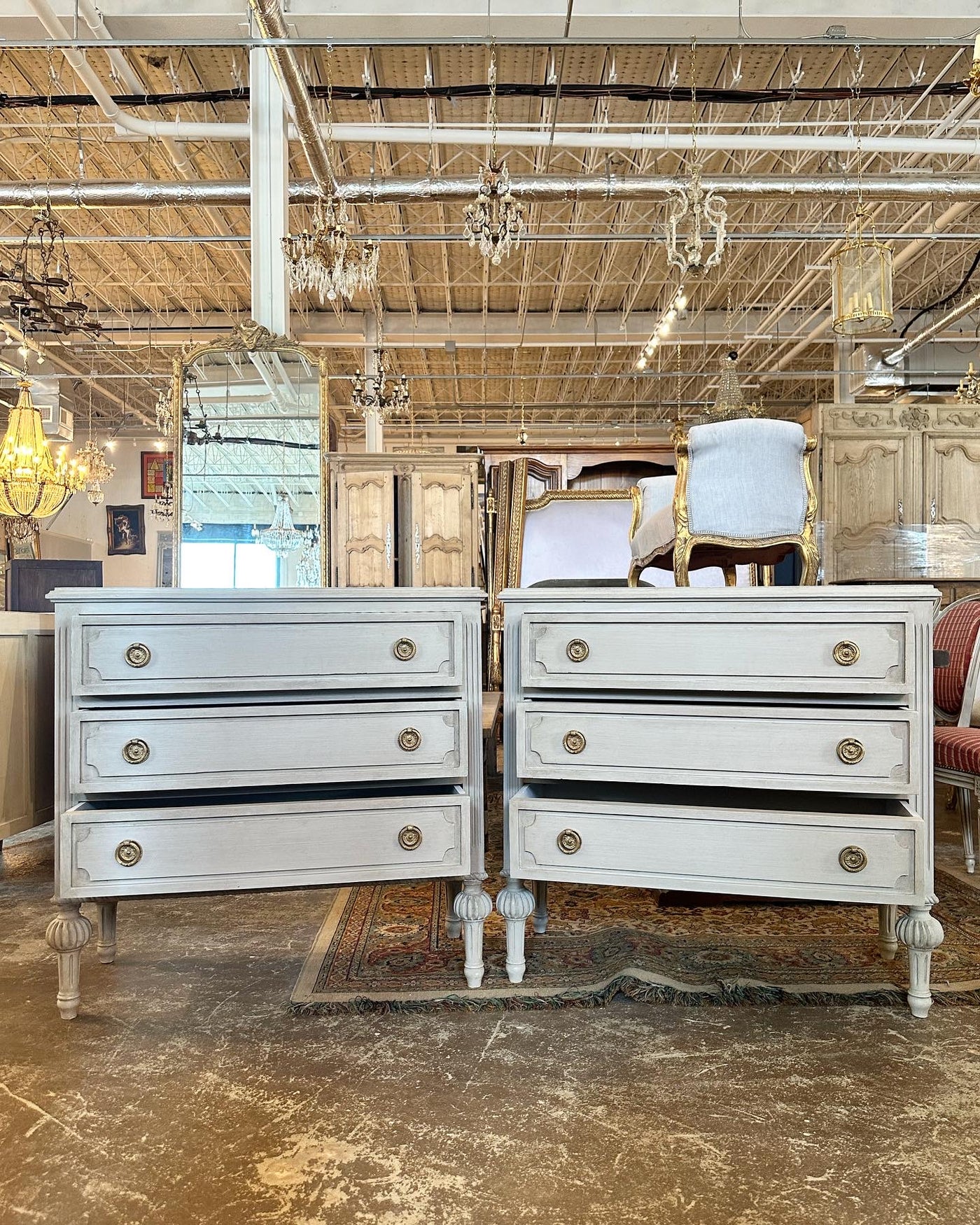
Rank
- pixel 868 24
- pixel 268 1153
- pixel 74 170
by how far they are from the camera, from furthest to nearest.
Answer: pixel 74 170 → pixel 868 24 → pixel 268 1153

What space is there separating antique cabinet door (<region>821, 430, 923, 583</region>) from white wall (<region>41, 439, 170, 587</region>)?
1328cm

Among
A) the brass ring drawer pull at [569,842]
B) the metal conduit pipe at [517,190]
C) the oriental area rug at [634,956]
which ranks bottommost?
the oriental area rug at [634,956]

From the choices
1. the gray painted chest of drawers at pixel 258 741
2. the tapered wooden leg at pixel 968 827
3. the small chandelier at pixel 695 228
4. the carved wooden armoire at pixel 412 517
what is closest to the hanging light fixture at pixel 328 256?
the small chandelier at pixel 695 228

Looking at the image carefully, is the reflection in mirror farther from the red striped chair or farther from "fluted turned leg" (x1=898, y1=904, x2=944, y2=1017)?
the red striped chair

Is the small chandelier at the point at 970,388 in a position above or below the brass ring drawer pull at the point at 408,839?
above

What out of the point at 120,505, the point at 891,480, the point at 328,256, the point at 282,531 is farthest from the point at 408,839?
the point at 120,505

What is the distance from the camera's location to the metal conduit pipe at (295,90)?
4.07m

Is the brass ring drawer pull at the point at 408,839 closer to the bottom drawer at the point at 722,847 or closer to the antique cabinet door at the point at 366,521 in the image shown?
the bottom drawer at the point at 722,847

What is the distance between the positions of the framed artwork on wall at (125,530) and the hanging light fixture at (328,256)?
14650mm

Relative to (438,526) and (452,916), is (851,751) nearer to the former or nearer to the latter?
(452,916)

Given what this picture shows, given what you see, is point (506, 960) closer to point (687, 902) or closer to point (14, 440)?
point (687, 902)

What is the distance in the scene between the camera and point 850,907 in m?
2.95

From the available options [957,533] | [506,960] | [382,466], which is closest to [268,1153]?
[506,960]

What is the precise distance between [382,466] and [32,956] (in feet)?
27.0
